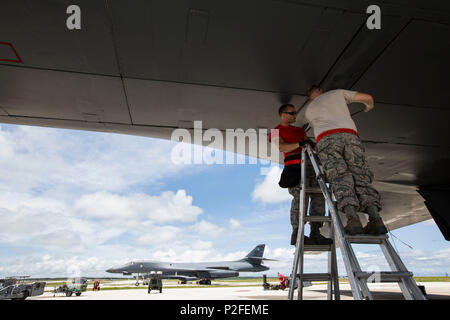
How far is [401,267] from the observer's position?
221 centimetres

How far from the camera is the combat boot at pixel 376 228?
2471 mm

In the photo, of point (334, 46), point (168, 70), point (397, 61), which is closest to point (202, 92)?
point (168, 70)

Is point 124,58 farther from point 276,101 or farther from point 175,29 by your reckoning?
point 276,101

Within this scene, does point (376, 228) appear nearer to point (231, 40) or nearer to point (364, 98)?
point (364, 98)

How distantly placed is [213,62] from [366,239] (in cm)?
268

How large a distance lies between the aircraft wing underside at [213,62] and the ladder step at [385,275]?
2.57m

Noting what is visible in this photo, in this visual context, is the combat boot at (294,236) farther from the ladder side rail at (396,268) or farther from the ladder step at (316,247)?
the ladder side rail at (396,268)

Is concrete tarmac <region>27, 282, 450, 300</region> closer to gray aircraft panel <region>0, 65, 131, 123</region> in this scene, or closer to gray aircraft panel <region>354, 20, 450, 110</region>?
gray aircraft panel <region>354, 20, 450, 110</region>

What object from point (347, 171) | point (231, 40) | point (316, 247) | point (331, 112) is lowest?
point (316, 247)

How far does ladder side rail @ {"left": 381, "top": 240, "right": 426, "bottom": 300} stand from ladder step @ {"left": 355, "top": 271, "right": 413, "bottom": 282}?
37 millimetres

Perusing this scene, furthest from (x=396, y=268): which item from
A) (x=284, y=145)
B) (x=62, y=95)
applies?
(x=62, y=95)

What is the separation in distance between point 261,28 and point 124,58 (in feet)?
5.69

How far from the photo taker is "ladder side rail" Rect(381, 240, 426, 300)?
6.60 ft

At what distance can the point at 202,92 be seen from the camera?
172 inches
